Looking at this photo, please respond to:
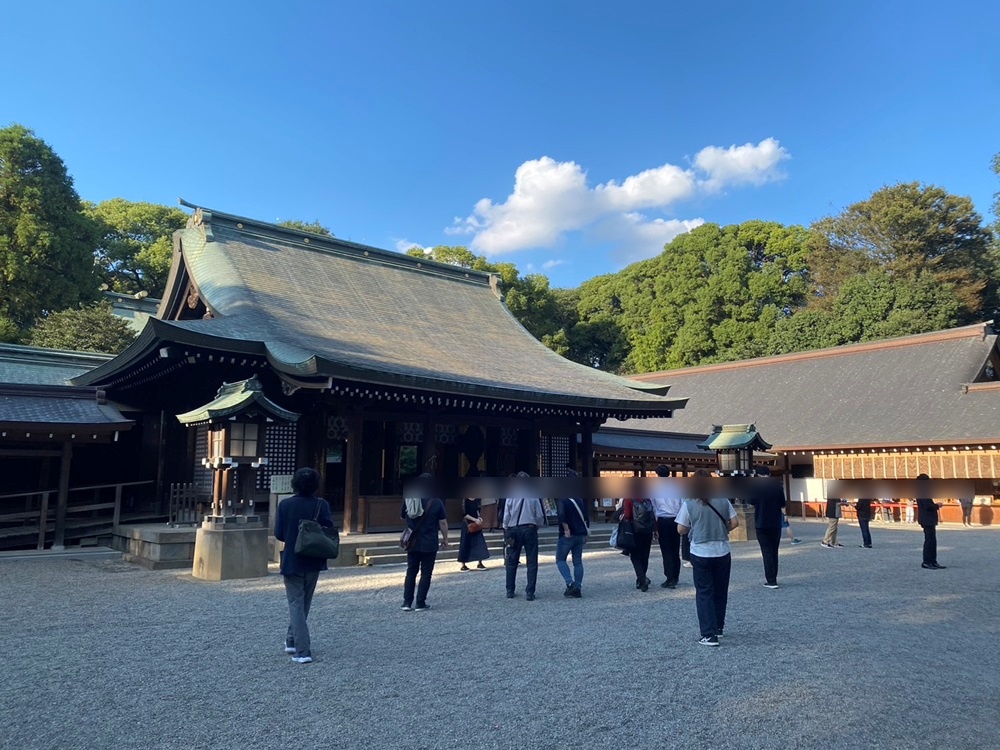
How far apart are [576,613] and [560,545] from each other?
1166 mm

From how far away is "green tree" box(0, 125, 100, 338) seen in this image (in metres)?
21.8

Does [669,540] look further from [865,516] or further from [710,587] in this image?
[865,516]

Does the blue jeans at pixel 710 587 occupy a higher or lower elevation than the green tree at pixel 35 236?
lower

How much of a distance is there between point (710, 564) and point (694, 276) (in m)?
39.2

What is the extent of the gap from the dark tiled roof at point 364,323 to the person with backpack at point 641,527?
17.2ft

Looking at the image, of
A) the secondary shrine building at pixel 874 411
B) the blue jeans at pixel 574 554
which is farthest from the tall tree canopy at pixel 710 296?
the blue jeans at pixel 574 554

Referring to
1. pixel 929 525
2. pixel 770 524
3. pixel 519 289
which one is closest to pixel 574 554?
pixel 770 524

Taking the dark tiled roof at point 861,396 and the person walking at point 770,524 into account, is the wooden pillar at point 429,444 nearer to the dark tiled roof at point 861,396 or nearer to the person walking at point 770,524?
the person walking at point 770,524

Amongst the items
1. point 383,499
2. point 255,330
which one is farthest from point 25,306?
point 383,499

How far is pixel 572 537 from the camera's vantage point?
8188 mm

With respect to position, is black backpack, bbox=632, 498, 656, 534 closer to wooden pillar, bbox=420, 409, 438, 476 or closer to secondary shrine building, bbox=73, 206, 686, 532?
secondary shrine building, bbox=73, 206, 686, 532

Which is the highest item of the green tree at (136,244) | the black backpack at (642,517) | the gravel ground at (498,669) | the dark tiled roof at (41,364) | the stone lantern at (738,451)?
the green tree at (136,244)

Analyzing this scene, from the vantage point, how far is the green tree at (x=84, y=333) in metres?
18.9

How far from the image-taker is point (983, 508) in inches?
847
